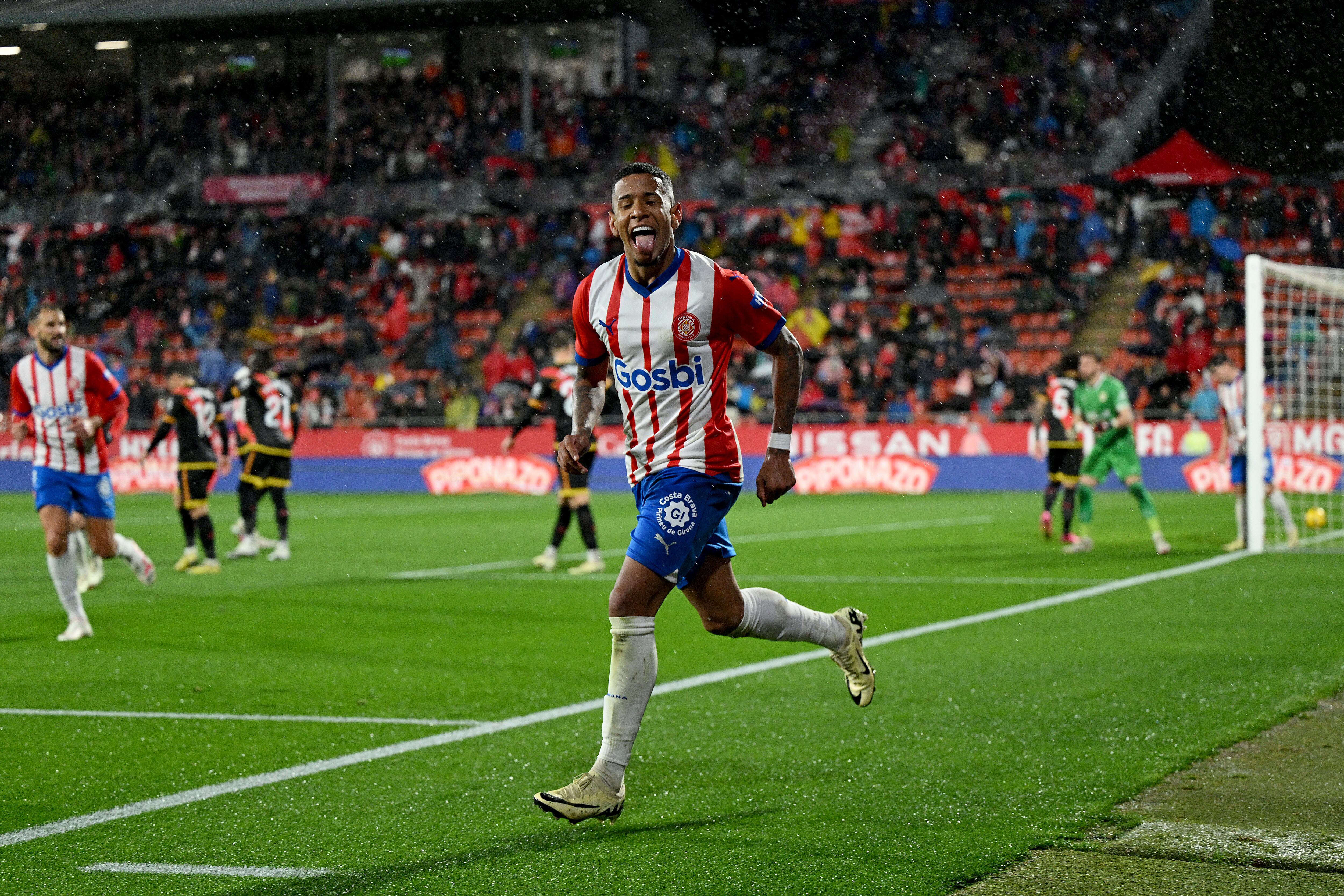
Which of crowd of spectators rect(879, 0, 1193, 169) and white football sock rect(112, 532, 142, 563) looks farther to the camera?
crowd of spectators rect(879, 0, 1193, 169)

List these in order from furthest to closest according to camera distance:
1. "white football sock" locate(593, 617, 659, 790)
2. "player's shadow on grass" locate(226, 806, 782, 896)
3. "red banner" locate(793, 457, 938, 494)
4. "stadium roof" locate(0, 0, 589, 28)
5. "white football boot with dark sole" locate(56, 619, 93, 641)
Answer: "red banner" locate(793, 457, 938, 494)
"stadium roof" locate(0, 0, 589, 28)
"white football boot with dark sole" locate(56, 619, 93, 641)
"white football sock" locate(593, 617, 659, 790)
"player's shadow on grass" locate(226, 806, 782, 896)

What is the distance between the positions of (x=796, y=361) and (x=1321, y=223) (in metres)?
29.2

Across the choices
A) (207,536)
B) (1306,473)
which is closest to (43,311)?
(207,536)

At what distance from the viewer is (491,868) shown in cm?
422

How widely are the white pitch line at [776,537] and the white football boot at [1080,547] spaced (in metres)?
2.80

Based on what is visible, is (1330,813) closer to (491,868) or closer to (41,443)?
(491,868)

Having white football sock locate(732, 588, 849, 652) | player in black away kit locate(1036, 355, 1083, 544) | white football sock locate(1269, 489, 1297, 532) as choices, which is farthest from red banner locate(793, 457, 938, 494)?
white football sock locate(732, 588, 849, 652)

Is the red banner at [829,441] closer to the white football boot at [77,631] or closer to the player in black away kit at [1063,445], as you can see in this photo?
the player in black away kit at [1063,445]

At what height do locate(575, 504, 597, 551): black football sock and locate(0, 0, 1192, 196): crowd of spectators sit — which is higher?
locate(0, 0, 1192, 196): crowd of spectators

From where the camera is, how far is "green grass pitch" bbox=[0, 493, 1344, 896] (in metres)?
4.36

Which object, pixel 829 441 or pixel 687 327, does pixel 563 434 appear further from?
pixel 829 441

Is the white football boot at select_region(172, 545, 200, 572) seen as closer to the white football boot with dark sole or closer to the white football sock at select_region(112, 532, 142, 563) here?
the white football sock at select_region(112, 532, 142, 563)

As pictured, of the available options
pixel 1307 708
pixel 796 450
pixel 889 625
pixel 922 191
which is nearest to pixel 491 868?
pixel 1307 708

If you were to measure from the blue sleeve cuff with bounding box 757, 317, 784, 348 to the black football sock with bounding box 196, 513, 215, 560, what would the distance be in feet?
32.2
